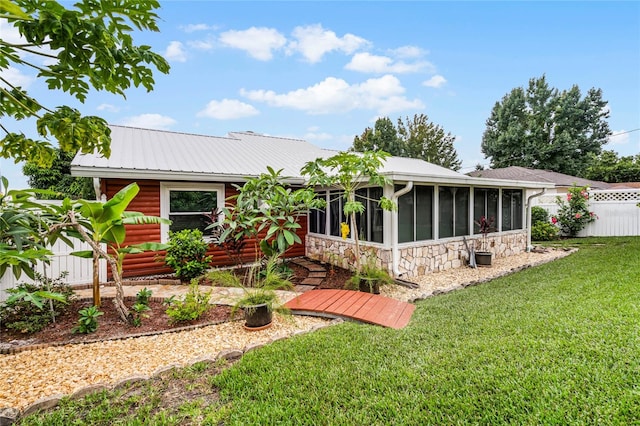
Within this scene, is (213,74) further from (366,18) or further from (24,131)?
(24,131)

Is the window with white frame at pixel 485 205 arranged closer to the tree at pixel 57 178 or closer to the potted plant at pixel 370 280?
the potted plant at pixel 370 280

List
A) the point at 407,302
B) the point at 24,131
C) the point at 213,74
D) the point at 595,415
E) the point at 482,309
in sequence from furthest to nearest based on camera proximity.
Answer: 1. the point at 213,74
2. the point at 407,302
3. the point at 482,309
4. the point at 24,131
5. the point at 595,415

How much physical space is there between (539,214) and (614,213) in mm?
2662

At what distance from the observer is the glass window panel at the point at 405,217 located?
675cm

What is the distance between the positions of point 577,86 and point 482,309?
34176 mm

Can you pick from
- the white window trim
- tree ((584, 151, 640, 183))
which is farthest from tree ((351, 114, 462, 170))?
the white window trim

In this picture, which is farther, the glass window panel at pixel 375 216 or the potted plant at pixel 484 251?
the potted plant at pixel 484 251

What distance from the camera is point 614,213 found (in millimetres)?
12336

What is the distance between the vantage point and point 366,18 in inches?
360

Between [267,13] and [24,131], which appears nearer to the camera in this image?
[24,131]

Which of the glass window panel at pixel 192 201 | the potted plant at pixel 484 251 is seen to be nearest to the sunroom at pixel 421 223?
the potted plant at pixel 484 251

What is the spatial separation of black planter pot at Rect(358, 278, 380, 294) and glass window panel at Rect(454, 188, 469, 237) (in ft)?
11.3

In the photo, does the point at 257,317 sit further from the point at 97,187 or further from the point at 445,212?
the point at 445,212

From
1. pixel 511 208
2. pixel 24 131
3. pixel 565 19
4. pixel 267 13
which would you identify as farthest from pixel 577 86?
pixel 24 131
